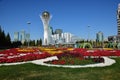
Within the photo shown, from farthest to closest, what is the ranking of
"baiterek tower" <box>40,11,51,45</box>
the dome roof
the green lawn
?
the dome roof < "baiterek tower" <box>40,11,51,45</box> < the green lawn

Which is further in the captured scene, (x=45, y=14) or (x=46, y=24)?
(x=45, y=14)

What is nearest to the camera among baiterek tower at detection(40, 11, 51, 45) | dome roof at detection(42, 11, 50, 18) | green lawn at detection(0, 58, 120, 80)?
green lawn at detection(0, 58, 120, 80)

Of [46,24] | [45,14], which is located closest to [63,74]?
[46,24]

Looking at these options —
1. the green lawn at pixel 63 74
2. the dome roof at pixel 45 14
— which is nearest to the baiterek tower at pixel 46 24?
the dome roof at pixel 45 14

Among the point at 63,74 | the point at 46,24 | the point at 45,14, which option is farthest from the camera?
the point at 45,14

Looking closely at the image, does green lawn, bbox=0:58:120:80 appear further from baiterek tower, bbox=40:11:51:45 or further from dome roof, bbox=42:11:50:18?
dome roof, bbox=42:11:50:18

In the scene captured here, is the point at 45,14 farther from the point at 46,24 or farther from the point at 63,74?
the point at 63,74

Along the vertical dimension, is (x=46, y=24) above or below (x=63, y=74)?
above

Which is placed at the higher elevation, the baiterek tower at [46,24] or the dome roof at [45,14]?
the dome roof at [45,14]

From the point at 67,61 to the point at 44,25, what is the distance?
10735 centimetres

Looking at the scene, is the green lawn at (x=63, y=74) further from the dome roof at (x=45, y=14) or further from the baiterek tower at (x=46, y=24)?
the dome roof at (x=45, y=14)

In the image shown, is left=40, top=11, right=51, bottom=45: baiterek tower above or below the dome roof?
below

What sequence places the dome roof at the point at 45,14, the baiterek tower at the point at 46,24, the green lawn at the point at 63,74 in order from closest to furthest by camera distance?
the green lawn at the point at 63,74
the baiterek tower at the point at 46,24
the dome roof at the point at 45,14

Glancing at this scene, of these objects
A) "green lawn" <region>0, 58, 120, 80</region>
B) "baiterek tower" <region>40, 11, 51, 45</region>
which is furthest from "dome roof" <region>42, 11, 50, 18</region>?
"green lawn" <region>0, 58, 120, 80</region>
